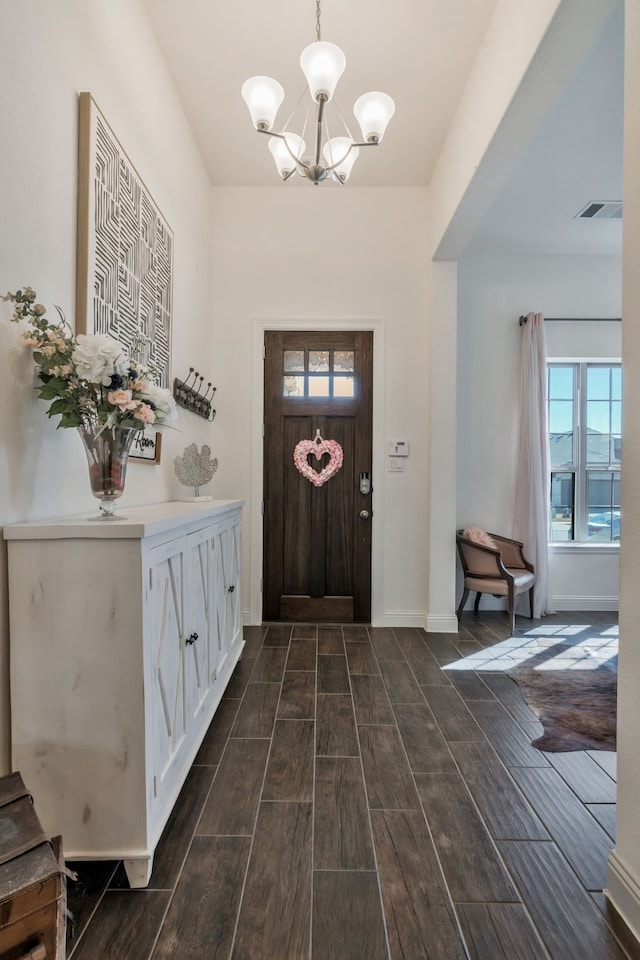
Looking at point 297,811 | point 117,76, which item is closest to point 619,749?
point 297,811

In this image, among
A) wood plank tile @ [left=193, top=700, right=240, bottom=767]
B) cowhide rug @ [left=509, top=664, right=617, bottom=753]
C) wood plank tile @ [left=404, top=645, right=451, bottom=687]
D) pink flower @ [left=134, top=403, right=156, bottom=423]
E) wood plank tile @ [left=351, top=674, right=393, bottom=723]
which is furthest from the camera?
wood plank tile @ [left=404, top=645, right=451, bottom=687]

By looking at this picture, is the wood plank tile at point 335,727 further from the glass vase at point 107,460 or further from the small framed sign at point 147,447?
the small framed sign at point 147,447

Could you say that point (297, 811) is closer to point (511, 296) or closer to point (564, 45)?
point (564, 45)

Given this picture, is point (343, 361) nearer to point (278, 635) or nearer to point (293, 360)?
point (293, 360)

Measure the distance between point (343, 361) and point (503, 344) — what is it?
1.57 metres

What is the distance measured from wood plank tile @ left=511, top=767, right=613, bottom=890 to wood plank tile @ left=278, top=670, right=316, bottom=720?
3.15 feet

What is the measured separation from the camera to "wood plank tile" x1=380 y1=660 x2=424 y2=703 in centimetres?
250

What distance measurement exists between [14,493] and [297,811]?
140 cm

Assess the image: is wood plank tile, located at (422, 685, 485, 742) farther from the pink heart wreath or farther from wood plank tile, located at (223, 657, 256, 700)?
the pink heart wreath

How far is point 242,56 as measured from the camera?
2555 millimetres

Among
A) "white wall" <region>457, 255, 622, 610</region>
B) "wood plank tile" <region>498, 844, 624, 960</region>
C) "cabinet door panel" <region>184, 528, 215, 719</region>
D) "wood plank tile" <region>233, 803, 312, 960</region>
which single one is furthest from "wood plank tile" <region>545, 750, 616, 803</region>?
"white wall" <region>457, 255, 622, 610</region>

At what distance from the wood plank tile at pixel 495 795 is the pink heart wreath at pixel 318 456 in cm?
211

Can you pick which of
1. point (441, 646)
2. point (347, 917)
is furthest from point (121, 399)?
point (441, 646)

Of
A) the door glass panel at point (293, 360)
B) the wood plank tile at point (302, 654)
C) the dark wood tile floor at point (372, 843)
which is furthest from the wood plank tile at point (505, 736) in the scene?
the door glass panel at point (293, 360)
